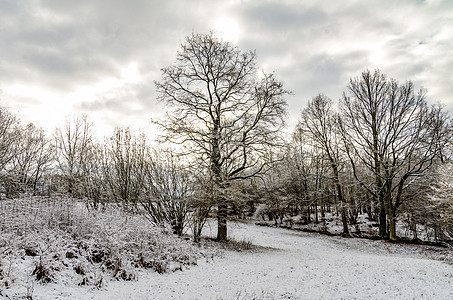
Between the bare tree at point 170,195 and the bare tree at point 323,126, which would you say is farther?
the bare tree at point 323,126

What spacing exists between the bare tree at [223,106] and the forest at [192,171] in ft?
0.22

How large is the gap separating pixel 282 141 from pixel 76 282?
12.2m

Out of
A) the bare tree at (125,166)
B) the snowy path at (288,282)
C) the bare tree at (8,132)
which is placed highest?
the bare tree at (8,132)

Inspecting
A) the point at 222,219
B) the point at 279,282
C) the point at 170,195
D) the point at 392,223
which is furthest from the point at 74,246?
the point at 392,223

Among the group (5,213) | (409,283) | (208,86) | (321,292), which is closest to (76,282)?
(5,213)

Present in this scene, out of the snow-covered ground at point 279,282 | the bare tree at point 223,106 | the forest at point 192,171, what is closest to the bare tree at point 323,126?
the forest at point 192,171

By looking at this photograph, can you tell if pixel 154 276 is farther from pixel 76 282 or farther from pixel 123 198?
pixel 123 198

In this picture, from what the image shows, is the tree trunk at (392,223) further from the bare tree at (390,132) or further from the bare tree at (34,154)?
the bare tree at (34,154)

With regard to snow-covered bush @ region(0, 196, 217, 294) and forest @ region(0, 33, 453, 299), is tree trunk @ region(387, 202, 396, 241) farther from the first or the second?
snow-covered bush @ region(0, 196, 217, 294)

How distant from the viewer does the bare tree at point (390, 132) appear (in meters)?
17.5

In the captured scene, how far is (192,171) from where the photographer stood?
1252cm

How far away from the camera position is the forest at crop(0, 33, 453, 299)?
7336 millimetres

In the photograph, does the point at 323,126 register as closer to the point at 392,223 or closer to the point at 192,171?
the point at 392,223

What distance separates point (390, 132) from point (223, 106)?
13373 millimetres
